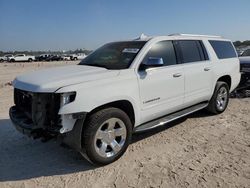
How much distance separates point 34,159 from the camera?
4445 mm

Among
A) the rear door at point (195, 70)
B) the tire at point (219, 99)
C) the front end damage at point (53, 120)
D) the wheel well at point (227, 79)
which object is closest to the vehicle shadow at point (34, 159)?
the front end damage at point (53, 120)

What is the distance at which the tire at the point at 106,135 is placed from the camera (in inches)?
153

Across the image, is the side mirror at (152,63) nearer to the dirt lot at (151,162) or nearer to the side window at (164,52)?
the side window at (164,52)

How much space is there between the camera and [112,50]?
5.31m

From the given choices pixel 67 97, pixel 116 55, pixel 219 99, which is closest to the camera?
pixel 67 97

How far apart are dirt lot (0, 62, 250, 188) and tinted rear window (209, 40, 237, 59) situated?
193 cm

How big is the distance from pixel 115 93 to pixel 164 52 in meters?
1.55

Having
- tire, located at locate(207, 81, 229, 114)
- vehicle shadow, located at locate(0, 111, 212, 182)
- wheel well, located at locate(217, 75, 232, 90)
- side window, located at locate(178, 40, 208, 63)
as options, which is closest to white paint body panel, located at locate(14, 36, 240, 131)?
side window, located at locate(178, 40, 208, 63)

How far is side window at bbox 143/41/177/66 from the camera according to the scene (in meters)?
4.93

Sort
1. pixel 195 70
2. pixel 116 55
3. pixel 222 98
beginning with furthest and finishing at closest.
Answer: pixel 222 98
pixel 195 70
pixel 116 55

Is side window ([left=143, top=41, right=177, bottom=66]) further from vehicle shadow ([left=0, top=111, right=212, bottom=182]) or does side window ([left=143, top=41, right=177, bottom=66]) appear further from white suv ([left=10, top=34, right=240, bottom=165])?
vehicle shadow ([left=0, top=111, right=212, bottom=182])

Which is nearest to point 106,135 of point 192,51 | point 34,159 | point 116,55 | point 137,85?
point 137,85

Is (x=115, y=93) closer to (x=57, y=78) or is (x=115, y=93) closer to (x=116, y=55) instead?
(x=57, y=78)

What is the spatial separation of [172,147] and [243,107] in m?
3.80
